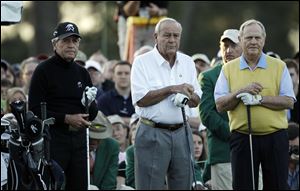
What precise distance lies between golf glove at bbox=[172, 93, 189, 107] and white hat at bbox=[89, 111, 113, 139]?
2050mm

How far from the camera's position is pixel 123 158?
16.3 meters

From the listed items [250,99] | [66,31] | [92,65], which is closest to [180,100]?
[250,99]

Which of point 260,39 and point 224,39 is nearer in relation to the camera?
point 260,39

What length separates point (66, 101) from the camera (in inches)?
532

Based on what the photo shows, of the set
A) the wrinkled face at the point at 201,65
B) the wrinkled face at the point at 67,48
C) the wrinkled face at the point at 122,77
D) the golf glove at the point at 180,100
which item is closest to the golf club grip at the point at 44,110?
the wrinkled face at the point at 67,48

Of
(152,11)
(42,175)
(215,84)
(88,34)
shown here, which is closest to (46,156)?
(42,175)

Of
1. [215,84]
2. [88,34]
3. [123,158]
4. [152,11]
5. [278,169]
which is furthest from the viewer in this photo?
[88,34]

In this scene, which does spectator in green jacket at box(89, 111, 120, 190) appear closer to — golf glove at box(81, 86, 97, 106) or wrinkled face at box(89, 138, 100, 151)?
wrinkled face at box(89, 138, 100, 151)

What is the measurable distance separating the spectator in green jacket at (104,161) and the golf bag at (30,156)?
5.59ft

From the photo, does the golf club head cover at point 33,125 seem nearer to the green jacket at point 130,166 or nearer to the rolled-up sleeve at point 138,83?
the rolled-up sleeve at point 138,83

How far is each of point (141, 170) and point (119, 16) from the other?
7.00m

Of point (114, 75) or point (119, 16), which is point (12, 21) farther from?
point (119, 16)

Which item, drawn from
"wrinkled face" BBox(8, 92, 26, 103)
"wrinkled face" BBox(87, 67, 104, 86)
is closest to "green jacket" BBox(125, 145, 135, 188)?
"wrinkled face" BBox(8, 92, 26, 103)

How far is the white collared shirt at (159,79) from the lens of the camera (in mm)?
13281
